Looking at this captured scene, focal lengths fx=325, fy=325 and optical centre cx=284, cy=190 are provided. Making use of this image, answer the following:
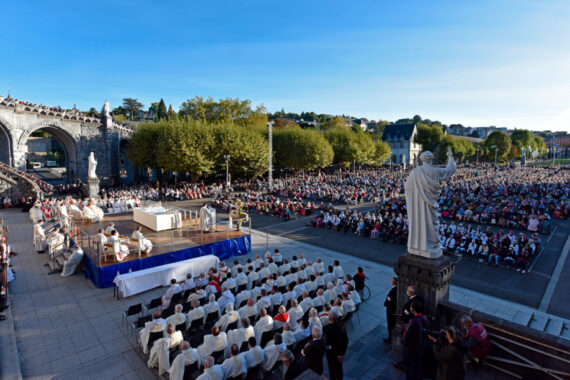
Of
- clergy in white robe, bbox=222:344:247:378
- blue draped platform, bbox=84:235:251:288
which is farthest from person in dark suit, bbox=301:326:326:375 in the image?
blue draped platform, bbox=84:235:251:288

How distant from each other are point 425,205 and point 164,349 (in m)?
6.03

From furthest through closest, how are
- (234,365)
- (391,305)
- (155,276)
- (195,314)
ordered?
(155,276), (195,314), (391,305), (234,365)

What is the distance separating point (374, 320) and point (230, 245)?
321 inches

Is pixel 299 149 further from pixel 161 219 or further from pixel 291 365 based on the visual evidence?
pixel 291 365

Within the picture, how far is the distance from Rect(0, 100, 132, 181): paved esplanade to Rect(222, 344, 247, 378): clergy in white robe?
130 ft

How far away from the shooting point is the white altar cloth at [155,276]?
36.0 ft

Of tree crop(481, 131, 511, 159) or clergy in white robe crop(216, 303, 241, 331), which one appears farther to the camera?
tree crop(481, 131, 511, 159)

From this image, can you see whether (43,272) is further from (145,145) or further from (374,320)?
(145,145)

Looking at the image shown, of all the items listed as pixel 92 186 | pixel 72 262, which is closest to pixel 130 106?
pixel 92 186

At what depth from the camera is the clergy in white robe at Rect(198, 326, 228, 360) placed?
A: 260 inches

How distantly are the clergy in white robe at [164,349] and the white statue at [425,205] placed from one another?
5281 millimetres

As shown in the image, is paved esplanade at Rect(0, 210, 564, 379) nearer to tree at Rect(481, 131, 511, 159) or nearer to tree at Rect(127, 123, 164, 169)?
tree at Rect(127, 123, 164, 169)

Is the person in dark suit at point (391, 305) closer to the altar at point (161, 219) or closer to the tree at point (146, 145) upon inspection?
the altar at point (161, 219)

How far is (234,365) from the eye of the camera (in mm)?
6023
